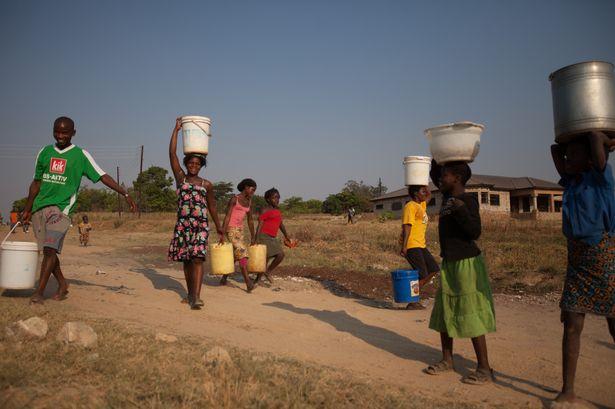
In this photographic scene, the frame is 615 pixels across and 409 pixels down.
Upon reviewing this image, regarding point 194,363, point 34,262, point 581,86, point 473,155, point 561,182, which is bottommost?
point 194,363

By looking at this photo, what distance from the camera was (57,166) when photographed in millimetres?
5188

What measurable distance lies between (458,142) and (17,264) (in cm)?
472

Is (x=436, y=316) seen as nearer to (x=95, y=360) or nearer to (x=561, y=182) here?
(x=561, y=182)

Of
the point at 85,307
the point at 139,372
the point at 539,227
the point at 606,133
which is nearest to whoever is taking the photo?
the point at 139,372

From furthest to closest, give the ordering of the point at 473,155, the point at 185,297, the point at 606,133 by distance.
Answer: the point at 185,297 → the point at 473,155 → the point at 606,133

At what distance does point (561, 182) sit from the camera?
3441mm

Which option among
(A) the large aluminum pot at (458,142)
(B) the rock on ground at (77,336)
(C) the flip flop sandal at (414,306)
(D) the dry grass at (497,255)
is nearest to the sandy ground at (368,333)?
(C) the flip flop sandal at (414,306)

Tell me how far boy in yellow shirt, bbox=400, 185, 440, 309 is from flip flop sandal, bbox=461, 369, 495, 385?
3.08 meters

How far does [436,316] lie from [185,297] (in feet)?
12.4

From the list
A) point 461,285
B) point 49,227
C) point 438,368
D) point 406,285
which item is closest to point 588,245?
point 461,285

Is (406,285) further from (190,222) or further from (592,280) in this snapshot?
(592,280)

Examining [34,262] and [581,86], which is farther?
[34,262]

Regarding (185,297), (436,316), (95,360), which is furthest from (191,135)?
(436,316)

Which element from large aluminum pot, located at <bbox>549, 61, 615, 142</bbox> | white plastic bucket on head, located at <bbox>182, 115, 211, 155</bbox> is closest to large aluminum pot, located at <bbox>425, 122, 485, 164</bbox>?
large aluminum pot, located at <bbox>549, 61, 615, 142</bbox>
